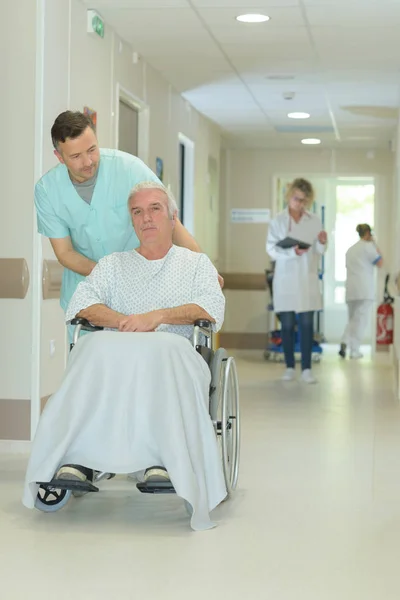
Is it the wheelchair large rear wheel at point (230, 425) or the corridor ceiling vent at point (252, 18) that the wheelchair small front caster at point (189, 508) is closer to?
the wheelchair large rear wheel at point (230, 425)

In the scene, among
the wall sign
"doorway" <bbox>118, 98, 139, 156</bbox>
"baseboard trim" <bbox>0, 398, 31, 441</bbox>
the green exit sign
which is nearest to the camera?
"baseboard trim" <bbox>0, 398, 31, 441</bbox>

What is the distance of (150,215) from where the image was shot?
4156 mm

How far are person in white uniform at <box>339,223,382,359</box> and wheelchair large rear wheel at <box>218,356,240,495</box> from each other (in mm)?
7766

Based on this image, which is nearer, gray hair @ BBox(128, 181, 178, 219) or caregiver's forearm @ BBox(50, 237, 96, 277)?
gray hair @ BBox(128, 181, 178, 219)

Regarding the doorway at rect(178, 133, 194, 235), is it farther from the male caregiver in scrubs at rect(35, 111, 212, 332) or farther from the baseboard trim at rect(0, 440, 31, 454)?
the male caregiver in scrubs at rect(35, 111, 212, 332)

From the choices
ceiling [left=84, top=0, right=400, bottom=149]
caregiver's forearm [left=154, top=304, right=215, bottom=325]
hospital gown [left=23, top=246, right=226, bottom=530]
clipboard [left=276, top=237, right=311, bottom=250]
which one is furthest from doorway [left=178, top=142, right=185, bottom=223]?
hospital gown [left=23, top=246, right=226, bottom=530]

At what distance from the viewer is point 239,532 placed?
377 cm

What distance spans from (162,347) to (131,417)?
264 millimetres

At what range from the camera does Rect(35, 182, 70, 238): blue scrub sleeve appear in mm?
4406

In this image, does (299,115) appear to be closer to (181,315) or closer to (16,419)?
(16,419)

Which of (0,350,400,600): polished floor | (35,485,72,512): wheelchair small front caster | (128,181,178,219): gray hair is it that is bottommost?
(0,350,400,600): polished floor

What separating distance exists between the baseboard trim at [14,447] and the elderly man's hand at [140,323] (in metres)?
1.72

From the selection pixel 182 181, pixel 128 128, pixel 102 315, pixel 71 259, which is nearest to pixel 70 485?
pixel 102 315

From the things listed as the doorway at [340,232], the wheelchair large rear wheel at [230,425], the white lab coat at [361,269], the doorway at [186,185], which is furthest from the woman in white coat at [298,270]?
the doorway at [340,232]
